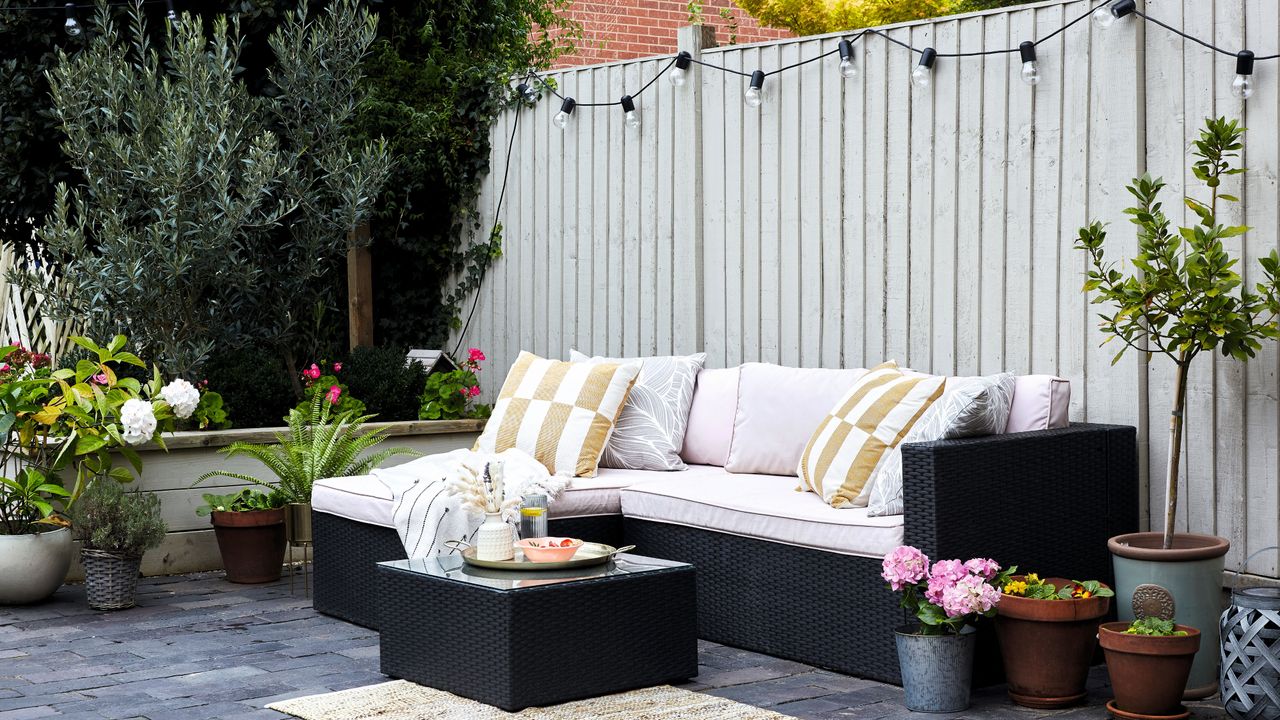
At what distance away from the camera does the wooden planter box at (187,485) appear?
568cm

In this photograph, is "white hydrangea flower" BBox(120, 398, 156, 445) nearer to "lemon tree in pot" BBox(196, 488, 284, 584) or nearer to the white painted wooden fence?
"lemon tree in pot" BBox(196, 488, 284, 584)

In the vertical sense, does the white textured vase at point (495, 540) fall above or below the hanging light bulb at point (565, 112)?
below

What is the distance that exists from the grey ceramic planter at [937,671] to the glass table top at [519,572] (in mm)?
669

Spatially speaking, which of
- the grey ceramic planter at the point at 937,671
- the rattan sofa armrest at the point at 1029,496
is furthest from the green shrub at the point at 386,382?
the grey ceramic planter at the point at 937,671

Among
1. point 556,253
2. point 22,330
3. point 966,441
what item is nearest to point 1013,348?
point 966,441

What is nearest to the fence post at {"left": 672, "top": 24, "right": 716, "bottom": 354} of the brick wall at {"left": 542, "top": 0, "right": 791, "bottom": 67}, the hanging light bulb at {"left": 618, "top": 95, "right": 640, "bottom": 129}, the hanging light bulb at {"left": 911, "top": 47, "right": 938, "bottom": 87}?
the hanging light bulb at {"left": 618, "top": 95, "right": 640, "bottom": 129}

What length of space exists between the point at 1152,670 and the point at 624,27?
26.3 ft

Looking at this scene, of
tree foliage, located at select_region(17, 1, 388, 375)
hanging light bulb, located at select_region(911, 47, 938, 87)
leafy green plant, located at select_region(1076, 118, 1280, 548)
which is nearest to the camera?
leafy green plant, located at select_region(1076, 118, 1280, 548)

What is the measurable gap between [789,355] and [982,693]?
1839 millimetres

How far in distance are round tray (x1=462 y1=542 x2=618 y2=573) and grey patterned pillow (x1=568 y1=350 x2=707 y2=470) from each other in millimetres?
1169

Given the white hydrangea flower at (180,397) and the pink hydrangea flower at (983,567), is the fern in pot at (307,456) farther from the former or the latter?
the pink hydrangea flower at (983,567)

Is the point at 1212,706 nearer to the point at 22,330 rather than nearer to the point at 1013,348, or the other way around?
the point at 1013,348

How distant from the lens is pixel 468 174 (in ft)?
22.6

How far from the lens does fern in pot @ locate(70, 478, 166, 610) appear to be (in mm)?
4949
